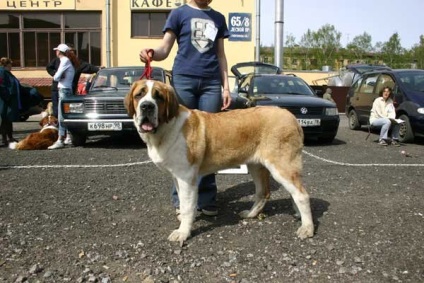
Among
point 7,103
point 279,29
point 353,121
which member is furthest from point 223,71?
point 279,29

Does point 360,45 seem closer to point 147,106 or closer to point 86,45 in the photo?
point 86,45

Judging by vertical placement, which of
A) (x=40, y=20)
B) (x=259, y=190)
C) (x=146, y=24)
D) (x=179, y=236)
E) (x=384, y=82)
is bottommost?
(x=179, y=236)

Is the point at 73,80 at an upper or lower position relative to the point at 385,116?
upper

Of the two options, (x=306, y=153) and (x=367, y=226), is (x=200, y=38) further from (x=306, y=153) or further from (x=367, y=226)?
(x=306, y=153)

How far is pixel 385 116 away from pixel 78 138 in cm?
718

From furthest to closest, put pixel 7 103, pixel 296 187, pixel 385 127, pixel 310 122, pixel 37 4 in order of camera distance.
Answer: pixel 37 4 < pixel 385 127 < pixel 310 122 < pixel 7 103 < pixel 296 187

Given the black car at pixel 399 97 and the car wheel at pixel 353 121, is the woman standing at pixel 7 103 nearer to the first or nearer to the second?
the black car at pixel 399 97

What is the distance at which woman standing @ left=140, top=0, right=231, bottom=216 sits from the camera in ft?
14.0

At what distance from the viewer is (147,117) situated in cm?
361

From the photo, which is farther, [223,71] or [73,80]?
[73,80]

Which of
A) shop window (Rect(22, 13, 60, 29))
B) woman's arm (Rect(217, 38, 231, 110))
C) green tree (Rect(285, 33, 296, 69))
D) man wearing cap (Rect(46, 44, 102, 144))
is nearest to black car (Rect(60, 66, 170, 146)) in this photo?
man wearing cap (Rect(46, 44, 102, 144))

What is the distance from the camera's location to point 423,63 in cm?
4900

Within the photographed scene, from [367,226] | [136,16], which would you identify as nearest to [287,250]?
[367,226]

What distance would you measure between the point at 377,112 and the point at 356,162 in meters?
3.57
